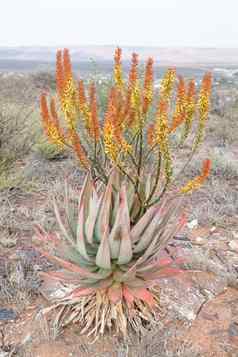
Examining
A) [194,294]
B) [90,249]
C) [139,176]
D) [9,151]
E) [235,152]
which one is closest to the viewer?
[139,176]

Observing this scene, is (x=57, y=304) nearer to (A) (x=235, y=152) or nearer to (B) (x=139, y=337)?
(B) (x=139, y=337)

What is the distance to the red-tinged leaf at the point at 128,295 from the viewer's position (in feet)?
9.06

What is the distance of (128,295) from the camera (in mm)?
2785

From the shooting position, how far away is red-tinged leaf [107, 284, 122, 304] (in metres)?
2.76

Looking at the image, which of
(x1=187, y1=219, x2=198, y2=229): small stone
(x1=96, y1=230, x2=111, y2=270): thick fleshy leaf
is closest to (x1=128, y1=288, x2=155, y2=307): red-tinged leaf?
(x1=96, y1=230, x2=111, y2=270): thick fleshy leaf

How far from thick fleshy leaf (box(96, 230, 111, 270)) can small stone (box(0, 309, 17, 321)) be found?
0.83 m

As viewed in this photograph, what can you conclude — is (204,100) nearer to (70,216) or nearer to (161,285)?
(70,216)

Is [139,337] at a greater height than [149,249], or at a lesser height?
lesser

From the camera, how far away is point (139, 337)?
112 inches

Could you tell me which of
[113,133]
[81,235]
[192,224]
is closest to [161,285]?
[81,235]

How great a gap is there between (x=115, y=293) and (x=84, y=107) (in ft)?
4.03

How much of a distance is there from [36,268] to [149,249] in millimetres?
1300

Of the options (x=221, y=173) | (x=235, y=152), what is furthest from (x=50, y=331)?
(x=235, y=152)

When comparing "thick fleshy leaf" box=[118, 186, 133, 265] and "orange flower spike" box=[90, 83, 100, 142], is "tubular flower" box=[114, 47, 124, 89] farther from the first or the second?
"thick fleshy leaf" box=[118, 186, 133, 265]
